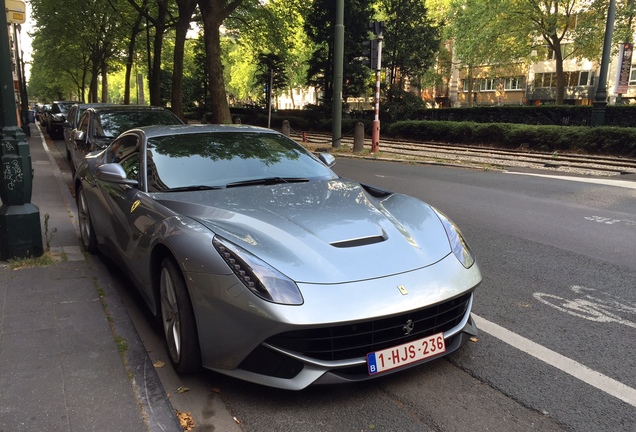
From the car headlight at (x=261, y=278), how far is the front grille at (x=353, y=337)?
179 millimetres

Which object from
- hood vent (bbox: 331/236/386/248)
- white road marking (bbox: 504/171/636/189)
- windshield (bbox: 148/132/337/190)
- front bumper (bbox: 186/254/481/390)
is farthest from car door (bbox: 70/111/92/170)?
white road marking (bbox: 504/171/636/189)

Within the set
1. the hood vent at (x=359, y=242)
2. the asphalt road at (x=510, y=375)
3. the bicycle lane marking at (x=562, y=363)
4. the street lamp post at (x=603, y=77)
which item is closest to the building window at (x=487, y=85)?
the street lamp post at (x=603, y=77)

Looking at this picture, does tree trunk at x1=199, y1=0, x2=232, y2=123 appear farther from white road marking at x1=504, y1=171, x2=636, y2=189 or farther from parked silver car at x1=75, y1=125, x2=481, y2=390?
parked silver car at x1=75, y1=125, x2=481, y2=390

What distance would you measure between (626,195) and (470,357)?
8447mm

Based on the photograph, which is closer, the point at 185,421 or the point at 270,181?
the point at 185,421

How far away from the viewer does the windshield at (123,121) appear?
8820 mm

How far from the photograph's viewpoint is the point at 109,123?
29.6 ft

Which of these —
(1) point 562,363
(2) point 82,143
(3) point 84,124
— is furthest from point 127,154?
(3) point 84,124

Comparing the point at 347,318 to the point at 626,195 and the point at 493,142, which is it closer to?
the point at 626,195

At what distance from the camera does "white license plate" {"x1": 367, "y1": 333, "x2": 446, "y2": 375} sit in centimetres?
267

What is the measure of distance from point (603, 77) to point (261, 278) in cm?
1908

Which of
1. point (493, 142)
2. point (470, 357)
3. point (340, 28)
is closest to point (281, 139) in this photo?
point (470, 357)

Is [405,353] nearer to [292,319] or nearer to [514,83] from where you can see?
[292,319]

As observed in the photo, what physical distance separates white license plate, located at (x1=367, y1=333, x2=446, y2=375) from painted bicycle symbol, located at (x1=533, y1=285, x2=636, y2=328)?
171cm
